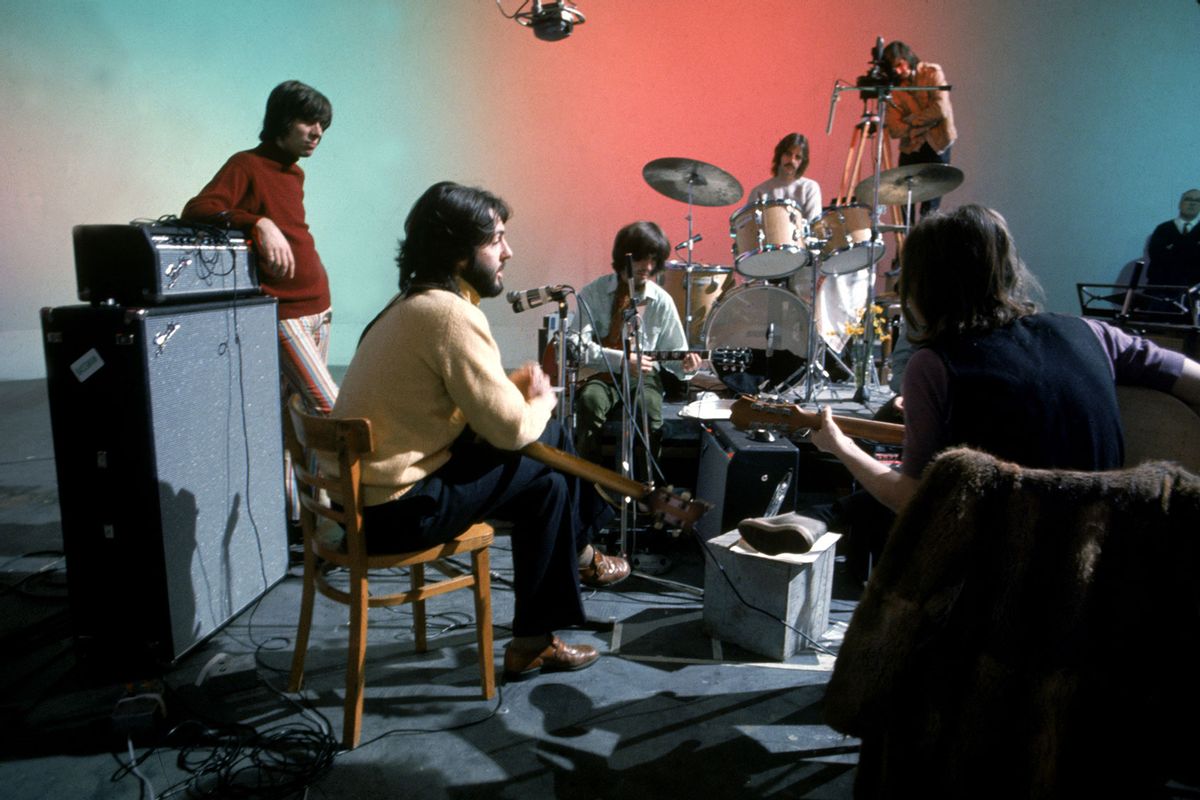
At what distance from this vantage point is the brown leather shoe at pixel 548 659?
227 centimetres

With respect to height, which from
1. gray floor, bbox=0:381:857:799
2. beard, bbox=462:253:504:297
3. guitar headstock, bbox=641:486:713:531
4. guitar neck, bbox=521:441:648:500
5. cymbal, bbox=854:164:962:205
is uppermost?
cymbal, bbox=854:164:962:205

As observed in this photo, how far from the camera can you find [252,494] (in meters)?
2.61

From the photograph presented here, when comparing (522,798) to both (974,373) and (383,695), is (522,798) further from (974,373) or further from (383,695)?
(974,373)

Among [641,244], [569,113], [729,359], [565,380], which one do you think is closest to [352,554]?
[565,380]

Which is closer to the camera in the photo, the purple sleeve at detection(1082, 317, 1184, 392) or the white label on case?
the purple sleeve at detection(1082, 317, 1184, 392)

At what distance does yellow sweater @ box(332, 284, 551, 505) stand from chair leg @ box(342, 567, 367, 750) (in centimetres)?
21

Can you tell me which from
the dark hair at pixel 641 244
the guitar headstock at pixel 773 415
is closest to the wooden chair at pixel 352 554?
the guitar headstock at pixel 773 415

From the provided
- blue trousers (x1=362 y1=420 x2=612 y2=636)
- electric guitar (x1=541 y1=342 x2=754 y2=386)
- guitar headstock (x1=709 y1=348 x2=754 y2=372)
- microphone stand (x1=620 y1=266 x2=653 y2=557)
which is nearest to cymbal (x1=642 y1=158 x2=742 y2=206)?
electric guitar (x1=541 y1=342 x2=754 y2=386)

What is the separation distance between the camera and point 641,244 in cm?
367

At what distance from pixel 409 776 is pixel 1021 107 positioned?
7266mm

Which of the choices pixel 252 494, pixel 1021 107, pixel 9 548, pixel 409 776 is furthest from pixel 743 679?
pixel 1021 107

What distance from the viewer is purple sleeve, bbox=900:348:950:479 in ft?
5.04

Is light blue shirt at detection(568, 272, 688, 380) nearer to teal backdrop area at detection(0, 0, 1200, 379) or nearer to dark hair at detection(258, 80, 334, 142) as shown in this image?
dark hair at detection(258, 80, 334, 142)

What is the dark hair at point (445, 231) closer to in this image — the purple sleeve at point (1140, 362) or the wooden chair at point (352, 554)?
the wooden chair at point (352, 554)
